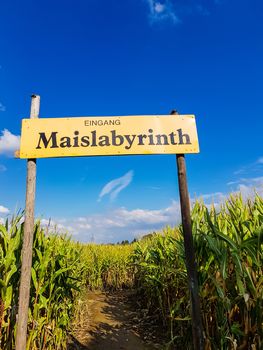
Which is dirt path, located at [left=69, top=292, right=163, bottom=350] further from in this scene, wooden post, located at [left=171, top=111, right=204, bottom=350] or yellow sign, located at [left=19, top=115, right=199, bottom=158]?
yellow sign, located at [left=19, top=115, right=199, bottom=158]

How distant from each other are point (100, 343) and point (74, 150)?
393cm

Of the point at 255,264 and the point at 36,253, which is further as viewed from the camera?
the point at 36,253

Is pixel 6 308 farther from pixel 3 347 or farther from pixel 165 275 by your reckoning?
pixel 165 275

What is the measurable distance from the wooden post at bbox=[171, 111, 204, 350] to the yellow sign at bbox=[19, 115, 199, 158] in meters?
0.20

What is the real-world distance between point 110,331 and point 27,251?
383cm

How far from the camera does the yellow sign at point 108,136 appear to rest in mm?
3316

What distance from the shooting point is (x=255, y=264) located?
10.5 feet

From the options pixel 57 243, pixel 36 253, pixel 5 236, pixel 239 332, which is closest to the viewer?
pixel 239 332

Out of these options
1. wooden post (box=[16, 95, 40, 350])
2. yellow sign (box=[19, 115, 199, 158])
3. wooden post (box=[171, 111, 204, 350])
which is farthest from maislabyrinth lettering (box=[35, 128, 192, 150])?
wooden post (box=[16, 95, 40, 350])

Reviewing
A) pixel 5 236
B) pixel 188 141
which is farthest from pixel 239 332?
pixel 5 236

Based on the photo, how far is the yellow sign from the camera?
3316 mm

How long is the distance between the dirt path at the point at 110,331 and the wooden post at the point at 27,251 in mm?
2342

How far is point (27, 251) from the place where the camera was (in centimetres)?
321

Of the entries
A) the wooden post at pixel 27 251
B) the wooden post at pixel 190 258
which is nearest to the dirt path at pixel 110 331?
the wooden post at pixel 27 251
